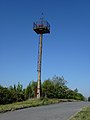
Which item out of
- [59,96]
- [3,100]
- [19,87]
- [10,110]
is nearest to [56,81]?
[59,96]

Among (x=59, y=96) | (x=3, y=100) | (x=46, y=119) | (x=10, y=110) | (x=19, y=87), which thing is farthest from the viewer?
(x=59, y=96)

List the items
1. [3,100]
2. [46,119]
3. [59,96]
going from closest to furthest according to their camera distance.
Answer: [46,119]
[3,100]
[59,96]

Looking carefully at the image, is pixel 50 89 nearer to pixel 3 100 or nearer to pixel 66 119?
pixel 3 100

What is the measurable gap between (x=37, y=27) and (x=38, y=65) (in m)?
5.85

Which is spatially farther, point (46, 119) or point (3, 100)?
point (3, 100)

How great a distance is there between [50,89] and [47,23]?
19.0 metres

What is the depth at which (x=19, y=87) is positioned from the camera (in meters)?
51.8

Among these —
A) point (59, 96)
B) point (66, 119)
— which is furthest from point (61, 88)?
point (66, 119)

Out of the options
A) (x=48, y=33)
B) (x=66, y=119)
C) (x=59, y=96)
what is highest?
(x=48, y=33)

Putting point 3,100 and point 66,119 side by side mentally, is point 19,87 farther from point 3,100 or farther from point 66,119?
point 66,119

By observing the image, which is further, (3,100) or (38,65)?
(38,65)

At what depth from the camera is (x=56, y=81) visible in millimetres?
70812

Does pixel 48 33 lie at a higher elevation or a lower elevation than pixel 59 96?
higher

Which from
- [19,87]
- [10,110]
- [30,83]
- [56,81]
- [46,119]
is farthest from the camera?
[56,81]
